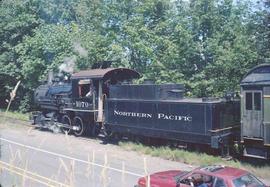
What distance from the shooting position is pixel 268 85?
1603cm

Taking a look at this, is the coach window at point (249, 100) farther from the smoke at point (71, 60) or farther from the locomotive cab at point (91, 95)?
the smoke at point (71, 60)

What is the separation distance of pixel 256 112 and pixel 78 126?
36.5 feet

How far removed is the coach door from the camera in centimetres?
1631

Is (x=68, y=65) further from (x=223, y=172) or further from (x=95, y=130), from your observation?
(x=223, y=172)

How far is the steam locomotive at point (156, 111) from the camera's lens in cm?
1656

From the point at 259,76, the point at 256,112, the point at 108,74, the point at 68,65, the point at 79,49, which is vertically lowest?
the point at 256,112

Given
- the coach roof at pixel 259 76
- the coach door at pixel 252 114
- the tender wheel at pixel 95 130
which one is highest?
the coach roof at pixel 259 76

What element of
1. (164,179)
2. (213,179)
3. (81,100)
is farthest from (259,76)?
(81,100)

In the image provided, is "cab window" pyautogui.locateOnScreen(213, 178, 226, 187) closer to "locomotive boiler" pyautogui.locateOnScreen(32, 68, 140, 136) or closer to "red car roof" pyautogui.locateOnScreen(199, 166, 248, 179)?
"red car roof" pyautogui.locateOnScreen(199, 166, 248, 179)

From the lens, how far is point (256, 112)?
647 inches

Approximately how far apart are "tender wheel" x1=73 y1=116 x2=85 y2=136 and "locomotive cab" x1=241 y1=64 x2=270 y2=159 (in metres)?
10.1

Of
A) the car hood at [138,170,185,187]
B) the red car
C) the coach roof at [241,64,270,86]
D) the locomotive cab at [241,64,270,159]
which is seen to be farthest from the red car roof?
the coach roof at [241,64,270,86]

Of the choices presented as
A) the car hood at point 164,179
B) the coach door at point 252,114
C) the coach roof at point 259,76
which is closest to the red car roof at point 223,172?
the car hood at point 164,179

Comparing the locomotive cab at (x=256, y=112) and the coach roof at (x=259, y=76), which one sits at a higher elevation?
the coach roof at (x=259, y=76)
